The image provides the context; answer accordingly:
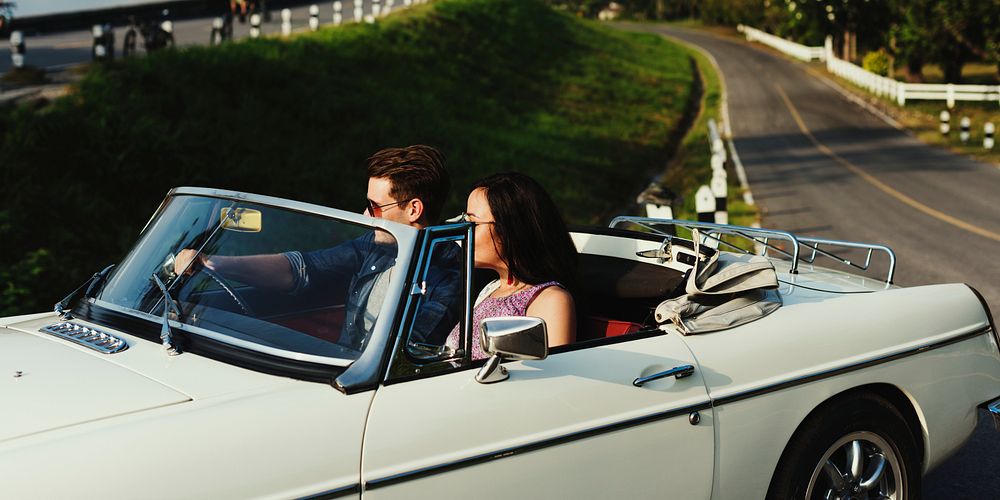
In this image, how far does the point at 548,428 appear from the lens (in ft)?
10.3

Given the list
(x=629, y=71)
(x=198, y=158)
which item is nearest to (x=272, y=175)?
(x=198, y=158)

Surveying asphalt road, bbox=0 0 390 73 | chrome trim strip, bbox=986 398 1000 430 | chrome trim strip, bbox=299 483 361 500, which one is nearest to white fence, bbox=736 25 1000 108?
asphalt road, bbox=0 0 390 73

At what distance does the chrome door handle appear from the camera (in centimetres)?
341

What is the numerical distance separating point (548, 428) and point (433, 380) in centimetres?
40

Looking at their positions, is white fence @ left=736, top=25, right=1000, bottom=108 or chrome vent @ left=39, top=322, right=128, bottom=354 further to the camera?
white fence @ left=736, top=25, right=1000, bottom=108

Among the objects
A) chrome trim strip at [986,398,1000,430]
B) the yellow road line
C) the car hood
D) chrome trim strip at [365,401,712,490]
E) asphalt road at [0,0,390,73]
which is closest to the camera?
the car hood

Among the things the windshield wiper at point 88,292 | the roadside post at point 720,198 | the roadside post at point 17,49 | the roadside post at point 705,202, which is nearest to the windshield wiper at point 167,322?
the windshield wiper at point 88,292

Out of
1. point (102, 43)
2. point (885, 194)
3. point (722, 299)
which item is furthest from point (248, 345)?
point (885, 194)

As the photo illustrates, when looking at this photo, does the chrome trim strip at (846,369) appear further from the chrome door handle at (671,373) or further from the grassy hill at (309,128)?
the grassy hill at (309,128)

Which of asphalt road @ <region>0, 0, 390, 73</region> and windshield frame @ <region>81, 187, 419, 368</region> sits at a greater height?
asphalt road @ <region>0, 0, 390, 73</region>

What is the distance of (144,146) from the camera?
1388 cm

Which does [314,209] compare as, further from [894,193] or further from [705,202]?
[894,193]

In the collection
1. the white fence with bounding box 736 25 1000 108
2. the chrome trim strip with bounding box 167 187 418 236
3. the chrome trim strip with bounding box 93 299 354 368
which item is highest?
the white fence with bounding box 736 25 1000 108

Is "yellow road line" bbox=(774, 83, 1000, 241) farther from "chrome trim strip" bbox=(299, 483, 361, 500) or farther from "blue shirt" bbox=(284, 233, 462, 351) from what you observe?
"chrome trim strip" bbox=(299, 483, 361, 500)
